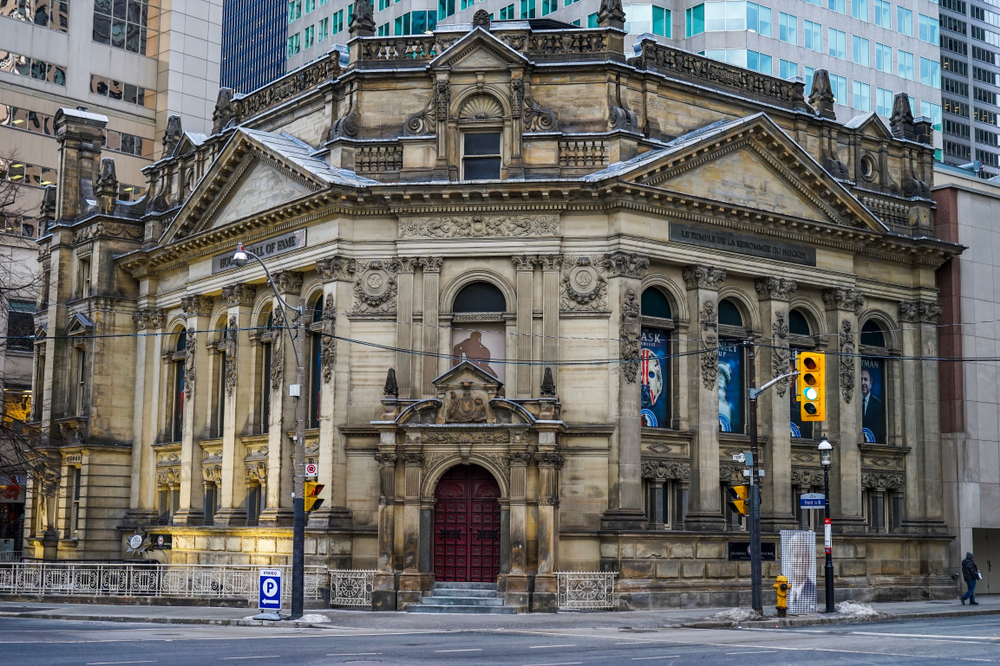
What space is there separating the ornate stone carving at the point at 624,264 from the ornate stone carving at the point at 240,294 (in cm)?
1391

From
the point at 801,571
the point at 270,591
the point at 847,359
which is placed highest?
the point at 847,359

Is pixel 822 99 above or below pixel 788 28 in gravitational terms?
below

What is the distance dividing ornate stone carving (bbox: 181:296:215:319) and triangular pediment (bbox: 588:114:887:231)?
17.3 metres

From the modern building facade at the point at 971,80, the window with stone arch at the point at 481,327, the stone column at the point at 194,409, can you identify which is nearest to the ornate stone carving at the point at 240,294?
the stone column at the point at 194,409

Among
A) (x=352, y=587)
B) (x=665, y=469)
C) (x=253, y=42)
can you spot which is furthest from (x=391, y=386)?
(x=253, y=42)

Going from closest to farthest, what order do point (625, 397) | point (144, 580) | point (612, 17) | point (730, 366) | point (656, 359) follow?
point (625, 397)
point (144, 580)
point (656, 359)
point (612, 17)
point (730, 366)

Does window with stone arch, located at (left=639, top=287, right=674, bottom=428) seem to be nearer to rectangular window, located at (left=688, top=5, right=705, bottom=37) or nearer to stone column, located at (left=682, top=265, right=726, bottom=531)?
stone column, located at (left=682, top=265, right=726, bottom=531)

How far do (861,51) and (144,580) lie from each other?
62.1 metres

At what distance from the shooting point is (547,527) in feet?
122

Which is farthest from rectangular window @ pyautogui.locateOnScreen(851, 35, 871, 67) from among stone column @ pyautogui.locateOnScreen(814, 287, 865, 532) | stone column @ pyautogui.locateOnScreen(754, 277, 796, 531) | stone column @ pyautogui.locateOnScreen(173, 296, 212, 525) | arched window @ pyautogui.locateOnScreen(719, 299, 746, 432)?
stone column @ pyautogui.locateOnScreen(173, 296, 212, 525)

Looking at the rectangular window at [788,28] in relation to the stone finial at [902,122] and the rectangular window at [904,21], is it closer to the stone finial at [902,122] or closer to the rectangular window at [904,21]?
the rectangular window at [904,21]

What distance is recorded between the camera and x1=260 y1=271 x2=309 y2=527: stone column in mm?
42938

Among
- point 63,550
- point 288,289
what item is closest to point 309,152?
point 288,289

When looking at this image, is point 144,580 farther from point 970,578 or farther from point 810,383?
point 970,578
